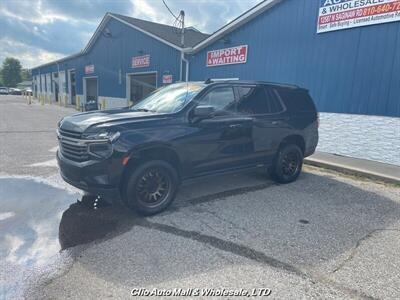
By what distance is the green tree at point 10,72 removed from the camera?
262 ft

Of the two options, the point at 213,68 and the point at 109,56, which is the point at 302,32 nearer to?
the point at 213,68

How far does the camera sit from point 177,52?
48.5 feet

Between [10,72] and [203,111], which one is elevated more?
[10,72]

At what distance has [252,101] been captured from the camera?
5355 millimetres

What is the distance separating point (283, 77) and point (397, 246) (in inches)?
286

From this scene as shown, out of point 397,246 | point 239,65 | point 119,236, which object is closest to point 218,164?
point 119,236

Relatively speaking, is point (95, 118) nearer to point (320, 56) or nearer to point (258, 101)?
point (258, 101)

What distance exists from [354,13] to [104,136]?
774cm

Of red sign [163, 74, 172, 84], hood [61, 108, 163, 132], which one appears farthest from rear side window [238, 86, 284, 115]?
red sign [163, 74, 172, 84]

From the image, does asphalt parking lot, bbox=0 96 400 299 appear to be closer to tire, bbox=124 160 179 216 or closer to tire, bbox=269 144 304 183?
tire, bbox=124 160 179 216

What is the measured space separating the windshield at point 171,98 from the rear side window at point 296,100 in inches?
74.1

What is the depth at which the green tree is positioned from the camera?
79812 mm

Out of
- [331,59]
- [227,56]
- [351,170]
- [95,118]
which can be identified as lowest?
[351,170]

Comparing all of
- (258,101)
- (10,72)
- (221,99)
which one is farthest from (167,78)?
(10,72)
